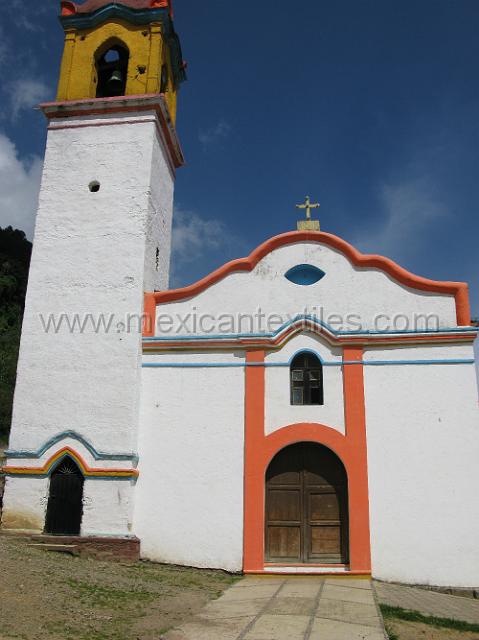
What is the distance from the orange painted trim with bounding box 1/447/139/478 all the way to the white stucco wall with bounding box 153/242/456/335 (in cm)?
302

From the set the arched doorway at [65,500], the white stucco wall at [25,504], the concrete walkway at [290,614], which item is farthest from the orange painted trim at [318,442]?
the white stucco wall at [25,504]

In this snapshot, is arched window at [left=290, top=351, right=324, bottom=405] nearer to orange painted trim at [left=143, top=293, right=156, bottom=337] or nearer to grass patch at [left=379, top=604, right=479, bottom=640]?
orange painted trim at [left=143, top=293, right=156, bottom=337]

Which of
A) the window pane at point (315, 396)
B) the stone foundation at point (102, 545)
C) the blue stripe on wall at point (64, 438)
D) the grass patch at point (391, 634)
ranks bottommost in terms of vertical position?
the grass patch at point (391, 634)

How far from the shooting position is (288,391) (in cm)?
1128

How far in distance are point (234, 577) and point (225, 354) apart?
156 inches

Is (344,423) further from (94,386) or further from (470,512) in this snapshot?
(94,386)

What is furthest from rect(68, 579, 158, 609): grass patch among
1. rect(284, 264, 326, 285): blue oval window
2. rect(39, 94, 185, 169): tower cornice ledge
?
rect(39, 94, 185, 169): tower cornice ledge

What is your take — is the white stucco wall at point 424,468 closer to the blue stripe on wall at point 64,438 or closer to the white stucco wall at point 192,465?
A: the white stucco wall at point 192,465

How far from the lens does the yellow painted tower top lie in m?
13.5

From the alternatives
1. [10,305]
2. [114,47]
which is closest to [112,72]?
[114,47]

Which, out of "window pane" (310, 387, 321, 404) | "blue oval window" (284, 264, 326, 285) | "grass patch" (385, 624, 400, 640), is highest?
"blue oval window" (284, 264, 326, 285)

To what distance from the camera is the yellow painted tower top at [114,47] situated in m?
13.5

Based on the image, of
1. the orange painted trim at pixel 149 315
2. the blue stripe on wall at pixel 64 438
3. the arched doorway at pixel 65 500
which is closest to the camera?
the arched doorway at pixel 65 500

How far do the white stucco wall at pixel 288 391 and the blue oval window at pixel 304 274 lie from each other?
3.92 feet
